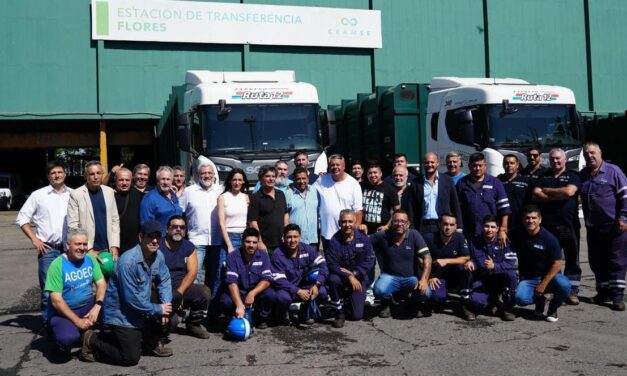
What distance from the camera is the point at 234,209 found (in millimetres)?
7250

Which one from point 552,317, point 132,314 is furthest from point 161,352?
point 552,317

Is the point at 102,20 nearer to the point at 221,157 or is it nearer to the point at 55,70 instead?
the point at 55,70

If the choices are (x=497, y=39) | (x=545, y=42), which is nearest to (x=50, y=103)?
(x=497, y=39)

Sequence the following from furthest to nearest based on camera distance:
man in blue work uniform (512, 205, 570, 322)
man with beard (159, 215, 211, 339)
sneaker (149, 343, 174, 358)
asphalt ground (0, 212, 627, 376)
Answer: man in blue work uniform (512, 205, 570, 322), man with beard (159, 215, 211, 339), sneaker (149, 343, 174, 358), asphalt ground (0, 212, 627, 376)

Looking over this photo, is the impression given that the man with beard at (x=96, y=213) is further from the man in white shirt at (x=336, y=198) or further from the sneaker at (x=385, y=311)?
the sneaker at (x=385, y=311)

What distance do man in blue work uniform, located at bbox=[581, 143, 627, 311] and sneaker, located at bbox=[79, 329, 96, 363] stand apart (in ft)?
18.0

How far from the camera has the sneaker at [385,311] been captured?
7.19 meters

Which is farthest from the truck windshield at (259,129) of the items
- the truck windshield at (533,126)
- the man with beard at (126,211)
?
the man with beard at (126,211)

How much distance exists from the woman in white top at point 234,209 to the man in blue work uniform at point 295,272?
1.82 feet

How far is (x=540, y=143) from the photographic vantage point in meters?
12.7

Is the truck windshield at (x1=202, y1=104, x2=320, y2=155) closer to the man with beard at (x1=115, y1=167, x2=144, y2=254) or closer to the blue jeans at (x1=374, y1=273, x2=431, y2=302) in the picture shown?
the man with beard at (x1=115, y1=167, x2=144, y2=254)

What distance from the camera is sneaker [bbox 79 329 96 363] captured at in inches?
221

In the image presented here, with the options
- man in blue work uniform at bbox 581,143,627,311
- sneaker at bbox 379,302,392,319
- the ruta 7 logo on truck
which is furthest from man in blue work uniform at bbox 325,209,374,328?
the ruta 7 logo on truck

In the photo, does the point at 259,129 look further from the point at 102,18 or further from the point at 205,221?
the point at 102,18
